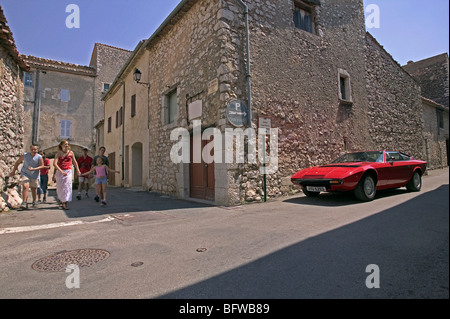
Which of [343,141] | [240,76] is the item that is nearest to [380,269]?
[240,76]

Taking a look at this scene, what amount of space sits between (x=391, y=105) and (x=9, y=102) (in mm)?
14670

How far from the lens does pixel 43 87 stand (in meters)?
21.2

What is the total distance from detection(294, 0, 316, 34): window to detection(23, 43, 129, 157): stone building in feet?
64.5

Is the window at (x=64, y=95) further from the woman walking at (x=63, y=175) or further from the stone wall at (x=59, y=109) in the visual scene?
the woman walking at (x=63, y=175)

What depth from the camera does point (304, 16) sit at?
8961 millimetres

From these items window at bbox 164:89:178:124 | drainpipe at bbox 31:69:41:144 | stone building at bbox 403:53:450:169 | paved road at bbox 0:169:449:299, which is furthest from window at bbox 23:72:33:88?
stone building at bbox 403:53:450:169

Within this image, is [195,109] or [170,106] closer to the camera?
[195,109]

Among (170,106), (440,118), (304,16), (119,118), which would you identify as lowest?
(170,106)

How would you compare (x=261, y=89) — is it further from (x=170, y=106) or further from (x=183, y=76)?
(x=170, y=106)

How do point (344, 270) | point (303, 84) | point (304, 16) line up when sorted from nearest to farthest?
point (344, 270) → point (303, 84) → point (304, 16)

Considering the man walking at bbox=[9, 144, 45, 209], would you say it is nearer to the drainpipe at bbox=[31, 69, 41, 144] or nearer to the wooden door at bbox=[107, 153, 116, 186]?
the wooden door at bbox=[107, 153, 116, 186]

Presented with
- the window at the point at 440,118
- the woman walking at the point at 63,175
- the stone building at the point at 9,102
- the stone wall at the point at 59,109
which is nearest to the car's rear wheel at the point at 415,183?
the woman walking at the point at 63,175

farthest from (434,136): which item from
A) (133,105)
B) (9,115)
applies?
(9,115)

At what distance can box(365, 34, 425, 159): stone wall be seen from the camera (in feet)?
36.4
